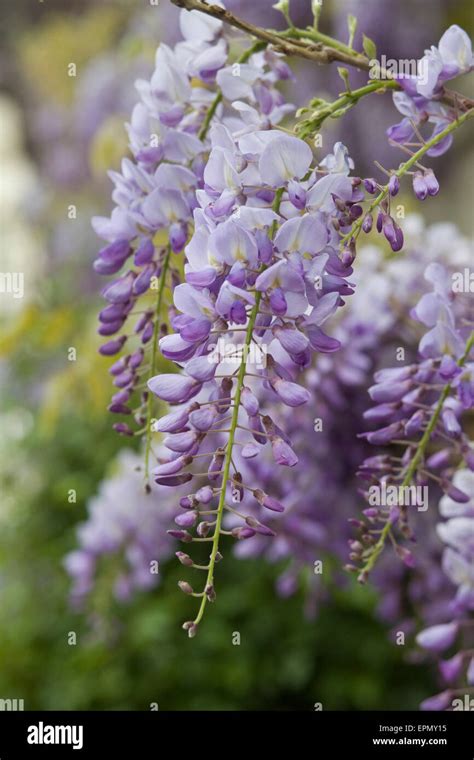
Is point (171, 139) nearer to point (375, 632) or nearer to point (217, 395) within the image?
point (217, 395)

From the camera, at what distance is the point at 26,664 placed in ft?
6.40

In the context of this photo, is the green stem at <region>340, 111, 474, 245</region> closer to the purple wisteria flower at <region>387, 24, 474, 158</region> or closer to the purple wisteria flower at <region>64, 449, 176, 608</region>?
the purple wisteria flower at <region>387, 24, 474, 158</region>

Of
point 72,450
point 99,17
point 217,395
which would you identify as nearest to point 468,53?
point 217,395

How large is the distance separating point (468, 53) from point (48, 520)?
1.60 meters

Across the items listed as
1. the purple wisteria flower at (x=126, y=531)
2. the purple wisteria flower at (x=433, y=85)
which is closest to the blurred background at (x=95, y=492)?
the purple wisteria flower at (x=126, y=531)

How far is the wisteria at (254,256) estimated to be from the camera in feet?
2.07

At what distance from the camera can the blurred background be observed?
1.68 metres

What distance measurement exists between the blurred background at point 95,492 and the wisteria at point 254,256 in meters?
0.62

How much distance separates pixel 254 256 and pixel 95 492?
4.78 feet

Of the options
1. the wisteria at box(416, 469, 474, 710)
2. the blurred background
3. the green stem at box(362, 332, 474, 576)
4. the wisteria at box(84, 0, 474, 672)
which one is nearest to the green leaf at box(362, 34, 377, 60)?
the wisteria at box(84, 0, 474, 672)

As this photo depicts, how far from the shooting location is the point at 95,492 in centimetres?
201

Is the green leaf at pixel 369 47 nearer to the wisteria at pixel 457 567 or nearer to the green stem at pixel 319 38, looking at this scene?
the green stem at pixel 319 38

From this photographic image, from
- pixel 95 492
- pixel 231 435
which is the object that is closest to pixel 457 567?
pixel 231 435

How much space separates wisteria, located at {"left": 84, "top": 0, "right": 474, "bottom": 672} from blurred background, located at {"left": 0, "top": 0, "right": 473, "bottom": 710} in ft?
2.04
